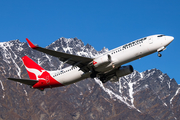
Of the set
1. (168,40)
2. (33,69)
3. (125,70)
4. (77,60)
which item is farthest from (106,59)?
(33,69)

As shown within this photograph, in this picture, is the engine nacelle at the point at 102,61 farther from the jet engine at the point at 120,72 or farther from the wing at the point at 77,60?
the jet engine at the point at 120,72

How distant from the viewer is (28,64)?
58656 mm

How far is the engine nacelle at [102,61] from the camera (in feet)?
154

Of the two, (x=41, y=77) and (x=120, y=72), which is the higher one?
(x=41, y=77)

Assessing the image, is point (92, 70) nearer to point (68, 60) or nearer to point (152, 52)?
point (68, 60)

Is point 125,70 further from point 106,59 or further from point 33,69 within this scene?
point 33,69

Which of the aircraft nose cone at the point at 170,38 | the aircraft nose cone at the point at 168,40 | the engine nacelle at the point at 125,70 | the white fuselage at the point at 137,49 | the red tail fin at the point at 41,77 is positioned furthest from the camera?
the engine nacelle at the point at 125,70

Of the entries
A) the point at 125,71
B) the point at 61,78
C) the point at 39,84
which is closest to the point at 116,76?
the point at 125,71

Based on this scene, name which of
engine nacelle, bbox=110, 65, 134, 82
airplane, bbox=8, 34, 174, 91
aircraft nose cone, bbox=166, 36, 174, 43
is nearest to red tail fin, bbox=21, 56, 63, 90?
airplane, bbox=8, 34, 174, 91

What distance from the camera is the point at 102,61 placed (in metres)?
47.2

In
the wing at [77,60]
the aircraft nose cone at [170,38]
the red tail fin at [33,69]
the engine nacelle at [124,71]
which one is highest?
the red tail fin at [33,69]

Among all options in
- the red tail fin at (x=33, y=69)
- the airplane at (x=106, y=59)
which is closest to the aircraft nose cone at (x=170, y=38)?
the airplane at (x=106, y=59)

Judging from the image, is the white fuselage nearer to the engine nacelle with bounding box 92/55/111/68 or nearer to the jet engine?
the engine nacelle with bounding box 92/55/111/68

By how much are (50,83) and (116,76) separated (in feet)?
40.2
